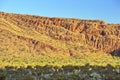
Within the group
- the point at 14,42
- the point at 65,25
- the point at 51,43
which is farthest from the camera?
the point at 65,25

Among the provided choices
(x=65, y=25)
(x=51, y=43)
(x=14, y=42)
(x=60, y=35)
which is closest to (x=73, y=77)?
(x=14, y=42)

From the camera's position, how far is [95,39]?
10969 centimetres

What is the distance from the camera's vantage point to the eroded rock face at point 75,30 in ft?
348

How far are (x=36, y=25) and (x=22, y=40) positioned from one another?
16.7 metres

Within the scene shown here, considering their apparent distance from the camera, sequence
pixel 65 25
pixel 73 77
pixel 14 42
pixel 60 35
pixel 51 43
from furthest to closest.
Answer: pixel 65 25 → pixel 60 35 → pixel 51 43 → pixel 14 42 → pixel 73 77

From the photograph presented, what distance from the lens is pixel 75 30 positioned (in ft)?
373

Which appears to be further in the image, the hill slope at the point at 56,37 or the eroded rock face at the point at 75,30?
the eroded rock face at the point at 75,30

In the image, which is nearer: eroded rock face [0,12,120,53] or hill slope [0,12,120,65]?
hill slope [0,12,120,65]

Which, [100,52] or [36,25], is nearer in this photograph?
[100,52]

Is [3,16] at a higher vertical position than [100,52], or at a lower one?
higher

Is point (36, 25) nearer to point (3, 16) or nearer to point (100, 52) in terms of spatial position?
point (3, 16)

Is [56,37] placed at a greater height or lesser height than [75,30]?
lesser

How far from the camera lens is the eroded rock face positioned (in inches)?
4178

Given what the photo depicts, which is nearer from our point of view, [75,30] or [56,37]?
[56,37]
